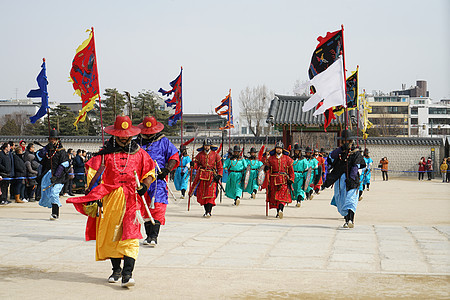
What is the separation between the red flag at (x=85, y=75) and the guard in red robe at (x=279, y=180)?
4290mm

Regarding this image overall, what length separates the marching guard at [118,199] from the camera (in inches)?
224

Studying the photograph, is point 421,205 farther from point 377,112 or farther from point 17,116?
point 377,112

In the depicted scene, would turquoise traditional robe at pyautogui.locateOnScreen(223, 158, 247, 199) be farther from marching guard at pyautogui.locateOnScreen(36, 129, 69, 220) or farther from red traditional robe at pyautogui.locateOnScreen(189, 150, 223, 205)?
marching guard at pyautogui.locateOnScreen(36, 129, 69, 220)

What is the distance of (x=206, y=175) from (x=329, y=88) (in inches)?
134

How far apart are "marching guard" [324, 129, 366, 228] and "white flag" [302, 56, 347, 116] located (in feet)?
2.44

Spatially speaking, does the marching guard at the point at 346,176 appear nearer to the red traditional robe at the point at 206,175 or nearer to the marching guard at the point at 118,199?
the red traditional robe at the point at 206,175

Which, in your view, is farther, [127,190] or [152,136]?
[152,136]

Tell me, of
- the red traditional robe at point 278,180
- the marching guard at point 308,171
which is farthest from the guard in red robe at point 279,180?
the marching guard at point 308,171

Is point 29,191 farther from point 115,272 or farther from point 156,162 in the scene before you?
point 115,272

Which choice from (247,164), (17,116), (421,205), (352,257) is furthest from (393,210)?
(17,116)

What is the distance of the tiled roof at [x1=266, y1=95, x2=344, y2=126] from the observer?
31.6 meters

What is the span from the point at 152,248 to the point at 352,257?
8.46 feet

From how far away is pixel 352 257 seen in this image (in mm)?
7121

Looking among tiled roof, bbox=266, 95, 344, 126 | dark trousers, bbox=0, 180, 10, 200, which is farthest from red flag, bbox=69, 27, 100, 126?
tiled roof, bbox=266, 95, 344, 126
